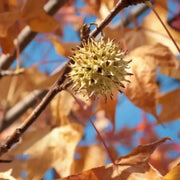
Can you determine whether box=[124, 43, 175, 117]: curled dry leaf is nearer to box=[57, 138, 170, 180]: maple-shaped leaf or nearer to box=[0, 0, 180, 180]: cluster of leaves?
box=[0, 0, 180, 180]: cluster of leaves

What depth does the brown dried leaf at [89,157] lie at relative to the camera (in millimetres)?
1084

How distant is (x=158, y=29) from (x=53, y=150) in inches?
21.3

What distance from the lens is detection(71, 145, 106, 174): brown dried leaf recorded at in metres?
1.08

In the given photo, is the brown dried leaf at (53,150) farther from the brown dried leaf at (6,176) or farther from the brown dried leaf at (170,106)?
the brown dried leaf at (170,106)

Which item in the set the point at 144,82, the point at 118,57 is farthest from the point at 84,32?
the point at 144,82

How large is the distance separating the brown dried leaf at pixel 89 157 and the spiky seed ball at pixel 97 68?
36 cm

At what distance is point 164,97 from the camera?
1107mm

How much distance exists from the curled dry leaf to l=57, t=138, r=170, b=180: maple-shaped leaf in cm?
13

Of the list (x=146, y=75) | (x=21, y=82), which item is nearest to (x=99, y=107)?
(x=146, y=75)

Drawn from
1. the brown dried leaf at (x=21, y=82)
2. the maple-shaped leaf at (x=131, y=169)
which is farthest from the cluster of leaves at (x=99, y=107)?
the brown dried leaf at (x=21, y=82)

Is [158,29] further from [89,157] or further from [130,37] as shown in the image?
[89,157]

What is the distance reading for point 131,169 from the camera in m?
0.84

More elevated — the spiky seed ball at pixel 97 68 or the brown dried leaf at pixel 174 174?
the spiky seed ball at pixel 97 68

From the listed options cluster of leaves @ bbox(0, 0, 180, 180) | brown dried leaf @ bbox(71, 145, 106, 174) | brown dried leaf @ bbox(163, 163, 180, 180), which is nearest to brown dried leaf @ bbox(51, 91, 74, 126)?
cluster of leaves @ bbox(0, 0, 180, 180)
